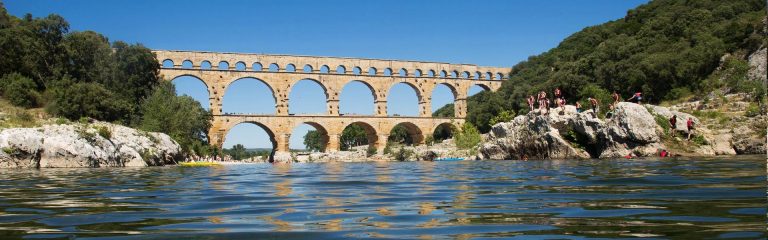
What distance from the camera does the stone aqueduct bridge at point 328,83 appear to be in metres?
49.7

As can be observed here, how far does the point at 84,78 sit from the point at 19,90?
19.3 feet

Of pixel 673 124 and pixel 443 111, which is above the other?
pixel 443 111

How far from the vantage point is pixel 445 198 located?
200 inches

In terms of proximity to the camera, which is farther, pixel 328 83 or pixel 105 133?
pixel 328 83

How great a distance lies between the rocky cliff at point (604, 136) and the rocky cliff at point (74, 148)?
14203mm

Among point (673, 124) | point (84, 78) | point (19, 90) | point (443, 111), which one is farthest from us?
point (443, 111)

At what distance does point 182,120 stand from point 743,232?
35077 mm

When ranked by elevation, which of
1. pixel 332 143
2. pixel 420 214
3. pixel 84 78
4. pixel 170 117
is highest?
pixel 84 78

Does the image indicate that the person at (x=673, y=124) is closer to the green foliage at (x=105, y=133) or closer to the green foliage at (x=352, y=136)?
the green foliage at (x=105, y=133)

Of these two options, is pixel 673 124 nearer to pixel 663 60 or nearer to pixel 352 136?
pixel 663 60

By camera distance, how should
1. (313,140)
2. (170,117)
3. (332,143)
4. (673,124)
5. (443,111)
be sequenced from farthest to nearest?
(313,140) → (443,111) → (332,143) → (170,117) → (673,124)

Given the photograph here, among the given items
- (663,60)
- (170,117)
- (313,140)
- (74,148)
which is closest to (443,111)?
(313,140)

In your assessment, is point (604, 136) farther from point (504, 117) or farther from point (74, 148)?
point (504, 117)

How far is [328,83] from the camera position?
5394cm
